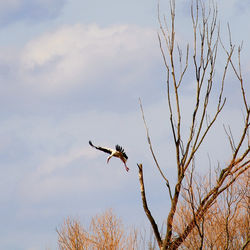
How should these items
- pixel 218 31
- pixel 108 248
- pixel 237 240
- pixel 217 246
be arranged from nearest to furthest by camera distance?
pixel 218 31
pixel 217 246
pixel 108 248
pixel 237 240

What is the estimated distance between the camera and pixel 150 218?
6574mm

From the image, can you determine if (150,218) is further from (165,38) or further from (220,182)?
(165,38)

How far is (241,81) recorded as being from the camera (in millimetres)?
6586

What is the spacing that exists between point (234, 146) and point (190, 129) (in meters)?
0.65

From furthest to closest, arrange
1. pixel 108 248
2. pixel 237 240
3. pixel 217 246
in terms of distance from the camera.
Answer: pixel 237 240
pixel 108 248
pixel 217 246


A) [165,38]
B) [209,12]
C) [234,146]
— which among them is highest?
[209,12]

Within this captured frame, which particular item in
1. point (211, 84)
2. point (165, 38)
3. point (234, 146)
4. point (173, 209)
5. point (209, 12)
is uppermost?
point (209, 12)

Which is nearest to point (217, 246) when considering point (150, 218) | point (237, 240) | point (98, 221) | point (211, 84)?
point (237, 240)

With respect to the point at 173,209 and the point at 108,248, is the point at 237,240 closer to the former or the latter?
the point at 108,248

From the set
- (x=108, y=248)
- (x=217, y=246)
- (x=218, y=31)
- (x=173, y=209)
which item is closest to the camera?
(x=173, y=209)

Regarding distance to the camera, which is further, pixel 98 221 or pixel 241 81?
pixel 98 221

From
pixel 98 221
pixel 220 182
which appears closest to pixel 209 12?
pixel 220 182

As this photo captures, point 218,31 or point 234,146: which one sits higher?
point 218,31

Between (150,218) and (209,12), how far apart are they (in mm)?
2830
